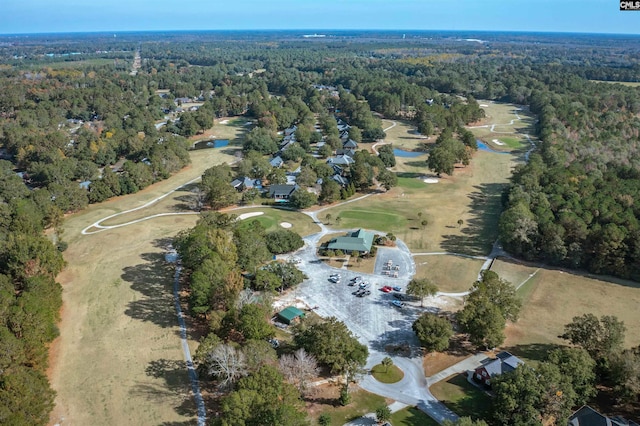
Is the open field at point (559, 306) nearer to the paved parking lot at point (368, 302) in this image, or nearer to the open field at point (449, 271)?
the open field at point (449, 271)

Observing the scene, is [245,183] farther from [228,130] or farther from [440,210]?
[228,130]

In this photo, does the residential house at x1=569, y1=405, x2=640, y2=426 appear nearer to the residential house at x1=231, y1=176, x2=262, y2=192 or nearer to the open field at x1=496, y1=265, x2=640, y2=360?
the open field at x1=496, y1=265, x2=640, y2=360

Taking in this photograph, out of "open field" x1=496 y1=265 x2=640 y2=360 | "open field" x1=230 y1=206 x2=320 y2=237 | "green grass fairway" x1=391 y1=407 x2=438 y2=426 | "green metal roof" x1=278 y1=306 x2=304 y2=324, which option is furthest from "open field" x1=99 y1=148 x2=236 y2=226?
"open field" x1=496 y1=265 x2=640 y2=360

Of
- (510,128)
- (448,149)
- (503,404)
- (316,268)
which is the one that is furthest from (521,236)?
(510,128)

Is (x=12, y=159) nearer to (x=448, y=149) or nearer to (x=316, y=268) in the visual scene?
(x=316, y=268)

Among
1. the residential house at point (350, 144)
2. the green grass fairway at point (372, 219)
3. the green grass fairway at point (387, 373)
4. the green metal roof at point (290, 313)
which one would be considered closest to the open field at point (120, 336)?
the green metal roof at point (290, 313)
